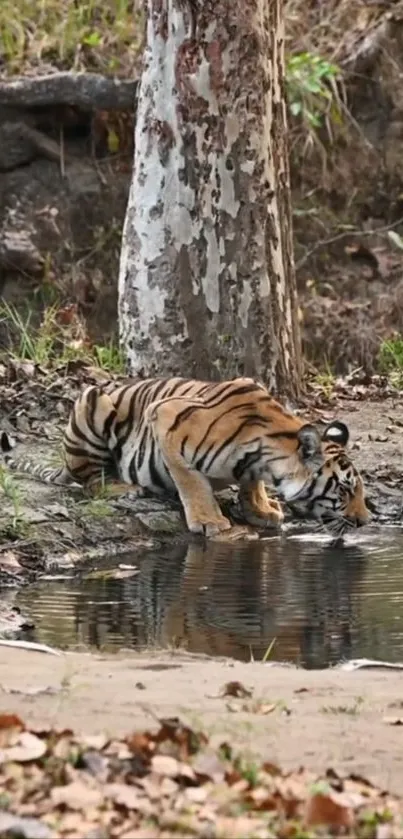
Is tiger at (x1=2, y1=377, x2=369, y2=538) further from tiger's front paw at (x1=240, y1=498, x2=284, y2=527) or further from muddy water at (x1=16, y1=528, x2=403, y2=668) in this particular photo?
muddy water at (x1=16, y1=528, x2=403, y2=668)

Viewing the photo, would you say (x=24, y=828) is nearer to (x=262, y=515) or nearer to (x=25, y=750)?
(x=25, y=750)

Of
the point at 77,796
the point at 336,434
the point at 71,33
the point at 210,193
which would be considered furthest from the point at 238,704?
the point at 71,33

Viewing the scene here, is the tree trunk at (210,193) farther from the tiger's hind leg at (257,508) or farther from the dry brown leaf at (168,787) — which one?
the dry brown leaf at (168,787)

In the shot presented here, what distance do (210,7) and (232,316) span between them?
2085 mm

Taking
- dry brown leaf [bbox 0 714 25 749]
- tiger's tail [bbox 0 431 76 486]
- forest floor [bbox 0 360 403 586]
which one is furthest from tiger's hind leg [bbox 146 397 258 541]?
dry brown leaf [bbox 0 714 25 749]

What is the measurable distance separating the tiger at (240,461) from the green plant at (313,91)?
25.8 ft

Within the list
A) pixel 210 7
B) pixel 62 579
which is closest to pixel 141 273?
pixel 210 7

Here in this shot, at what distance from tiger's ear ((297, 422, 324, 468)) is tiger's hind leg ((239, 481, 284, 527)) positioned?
0.36 metres

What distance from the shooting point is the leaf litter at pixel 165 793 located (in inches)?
133

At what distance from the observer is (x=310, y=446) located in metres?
9.02

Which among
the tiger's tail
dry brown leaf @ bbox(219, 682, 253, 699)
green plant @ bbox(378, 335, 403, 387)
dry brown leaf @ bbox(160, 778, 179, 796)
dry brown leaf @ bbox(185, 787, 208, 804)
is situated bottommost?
green plant @ bbox(378, 335, 403, 387)

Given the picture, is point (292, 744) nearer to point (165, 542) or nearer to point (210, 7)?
point (165, 542)

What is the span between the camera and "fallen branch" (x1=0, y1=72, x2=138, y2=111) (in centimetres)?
1603

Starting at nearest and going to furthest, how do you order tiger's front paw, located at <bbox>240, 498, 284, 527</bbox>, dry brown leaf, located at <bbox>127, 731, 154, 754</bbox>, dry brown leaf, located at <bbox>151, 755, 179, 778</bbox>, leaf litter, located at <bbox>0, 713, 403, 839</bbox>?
leaf litter, located at <bbox>0, 713, 403, 839</bbox> → dry brown leaf, located at <bbox>151, 755, 179, 778</bbox> → dry brown leaf, located at <bbox>127, 731, 154, 754</bbox> → tiger's front paw, located at <bbox>240, 498, 284, 527</bbox>
